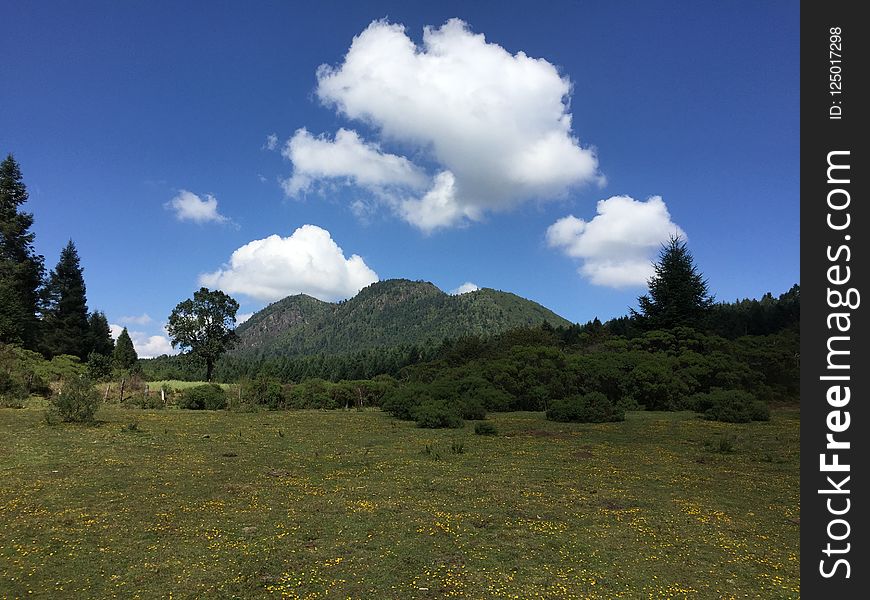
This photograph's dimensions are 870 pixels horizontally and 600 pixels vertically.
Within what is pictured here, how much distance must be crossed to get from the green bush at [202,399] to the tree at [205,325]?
3063 cm

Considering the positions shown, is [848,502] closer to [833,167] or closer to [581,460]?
[833,167]

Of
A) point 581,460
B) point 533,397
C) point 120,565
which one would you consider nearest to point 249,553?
point 120,565

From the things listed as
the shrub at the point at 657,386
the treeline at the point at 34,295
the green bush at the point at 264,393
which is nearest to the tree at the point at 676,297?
the shrub at the point at 657,386

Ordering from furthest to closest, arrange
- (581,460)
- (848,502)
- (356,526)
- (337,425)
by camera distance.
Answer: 1. (337,425)
2. (581,460)
3. (356,526)
4. (848,502)

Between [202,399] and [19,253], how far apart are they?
41.0 metres

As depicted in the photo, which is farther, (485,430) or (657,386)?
(657,386)

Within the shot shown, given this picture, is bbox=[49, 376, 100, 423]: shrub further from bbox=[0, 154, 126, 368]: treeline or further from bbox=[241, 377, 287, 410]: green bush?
bbox=[0, 154, 126, 368]: treeline

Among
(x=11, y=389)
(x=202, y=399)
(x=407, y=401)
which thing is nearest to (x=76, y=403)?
(x=202, y=399)

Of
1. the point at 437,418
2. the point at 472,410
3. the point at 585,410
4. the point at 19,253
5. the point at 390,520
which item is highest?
the point at 19,253

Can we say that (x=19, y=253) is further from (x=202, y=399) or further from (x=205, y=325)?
(x=202, y=399)

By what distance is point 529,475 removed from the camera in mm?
14977

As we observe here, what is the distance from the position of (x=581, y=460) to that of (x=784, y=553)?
880cm

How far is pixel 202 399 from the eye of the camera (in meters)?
38.9

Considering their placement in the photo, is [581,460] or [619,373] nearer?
[581,460]
